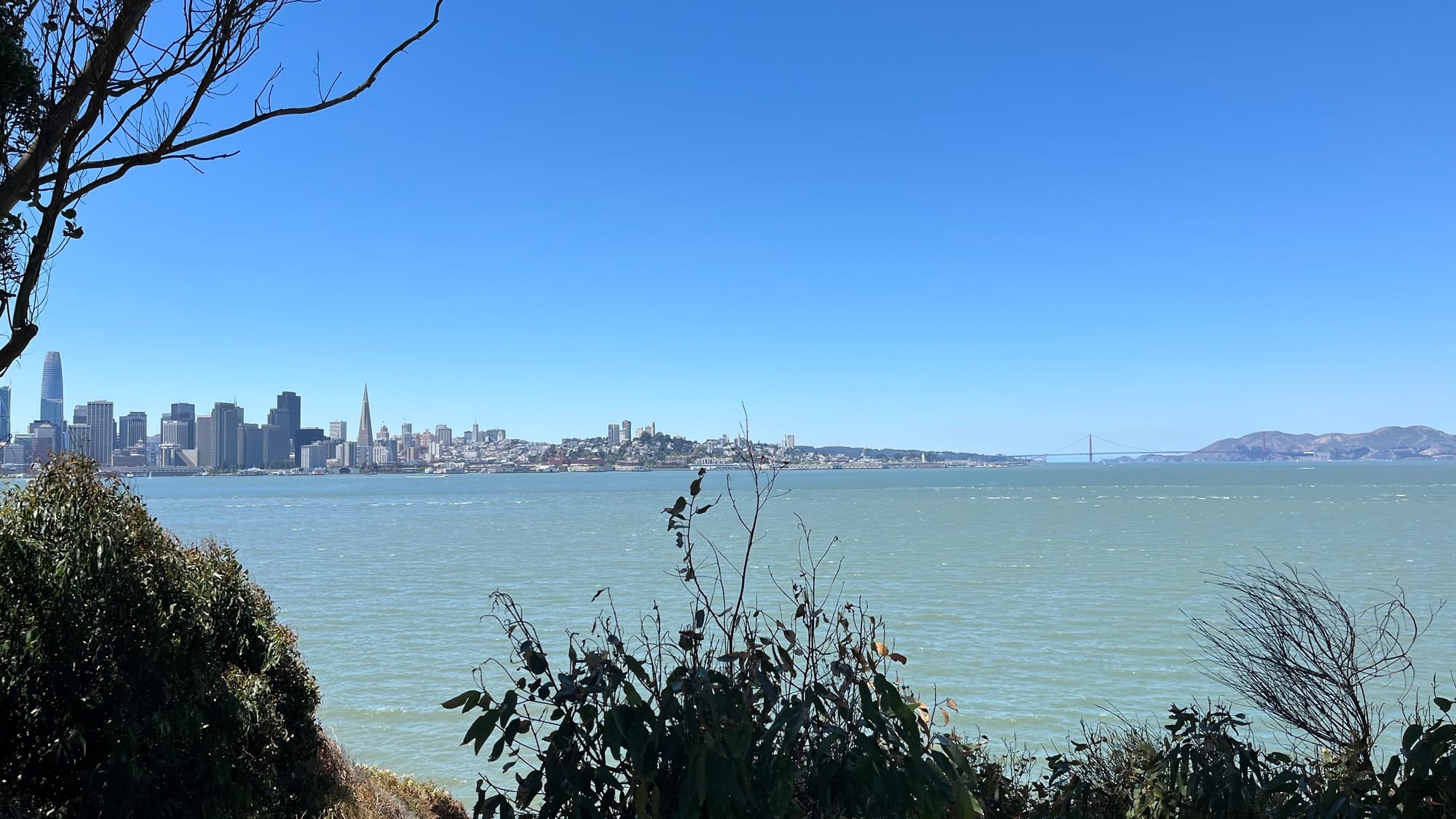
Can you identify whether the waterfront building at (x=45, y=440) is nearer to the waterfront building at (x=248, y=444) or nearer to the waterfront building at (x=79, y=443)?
the waterfront building at (x=79, y=443)

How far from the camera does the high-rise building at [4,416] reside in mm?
5916

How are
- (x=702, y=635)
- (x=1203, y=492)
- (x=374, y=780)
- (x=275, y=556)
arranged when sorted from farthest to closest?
(x=1203, y=492), (x=275, y=556), (x=374, y=780), (x=702, y=635)

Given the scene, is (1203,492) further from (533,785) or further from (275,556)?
(533,785)

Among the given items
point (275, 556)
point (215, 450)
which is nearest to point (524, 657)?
point (275, 556)

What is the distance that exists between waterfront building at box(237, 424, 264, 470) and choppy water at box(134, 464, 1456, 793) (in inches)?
4916

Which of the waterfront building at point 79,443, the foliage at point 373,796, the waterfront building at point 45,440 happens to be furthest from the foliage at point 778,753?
the waterfront building at point 45,440

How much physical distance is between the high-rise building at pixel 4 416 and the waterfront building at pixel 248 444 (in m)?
197

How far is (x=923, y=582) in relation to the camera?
29.0 meters

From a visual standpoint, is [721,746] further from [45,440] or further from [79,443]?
[45,440]

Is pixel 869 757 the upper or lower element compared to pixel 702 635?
lower

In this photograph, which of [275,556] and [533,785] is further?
[275,556]

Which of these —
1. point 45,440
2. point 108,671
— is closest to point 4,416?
point 108,671

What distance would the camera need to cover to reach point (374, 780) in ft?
27.4

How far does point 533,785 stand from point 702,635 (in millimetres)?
649
